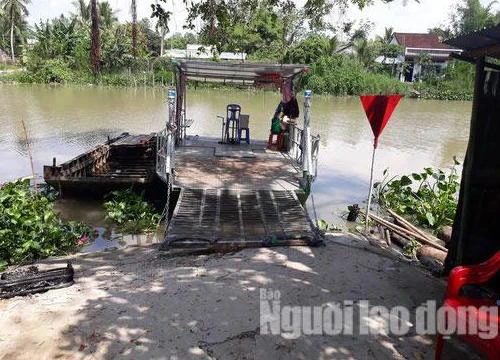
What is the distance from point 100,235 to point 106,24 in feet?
123

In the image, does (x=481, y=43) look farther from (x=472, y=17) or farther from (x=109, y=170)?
(x=472, y=17)

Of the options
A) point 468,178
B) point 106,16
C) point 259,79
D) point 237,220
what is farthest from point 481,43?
point 106,16

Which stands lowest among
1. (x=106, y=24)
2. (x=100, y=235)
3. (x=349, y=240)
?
(x=100, y=235)

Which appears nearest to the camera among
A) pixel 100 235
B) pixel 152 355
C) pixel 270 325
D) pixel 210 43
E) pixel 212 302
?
pixel 152 355

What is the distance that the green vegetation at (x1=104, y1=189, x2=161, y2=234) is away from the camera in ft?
25.9

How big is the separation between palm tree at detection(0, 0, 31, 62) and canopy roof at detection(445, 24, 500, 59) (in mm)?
45111

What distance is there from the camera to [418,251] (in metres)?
6.64

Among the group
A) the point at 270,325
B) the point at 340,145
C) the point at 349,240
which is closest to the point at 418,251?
the point at 349,240

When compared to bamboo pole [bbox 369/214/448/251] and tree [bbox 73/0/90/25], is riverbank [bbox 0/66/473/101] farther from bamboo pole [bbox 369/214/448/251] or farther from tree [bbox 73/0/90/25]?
bamboo pole [bbox 369/214/448/251]

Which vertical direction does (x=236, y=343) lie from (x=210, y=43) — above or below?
below

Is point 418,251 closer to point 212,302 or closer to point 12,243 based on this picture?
point 212,302

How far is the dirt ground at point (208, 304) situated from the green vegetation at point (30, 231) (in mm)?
1260

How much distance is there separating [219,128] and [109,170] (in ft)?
31.7

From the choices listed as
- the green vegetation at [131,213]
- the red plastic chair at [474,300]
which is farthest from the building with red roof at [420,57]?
the red plastic chair at [474,300]
